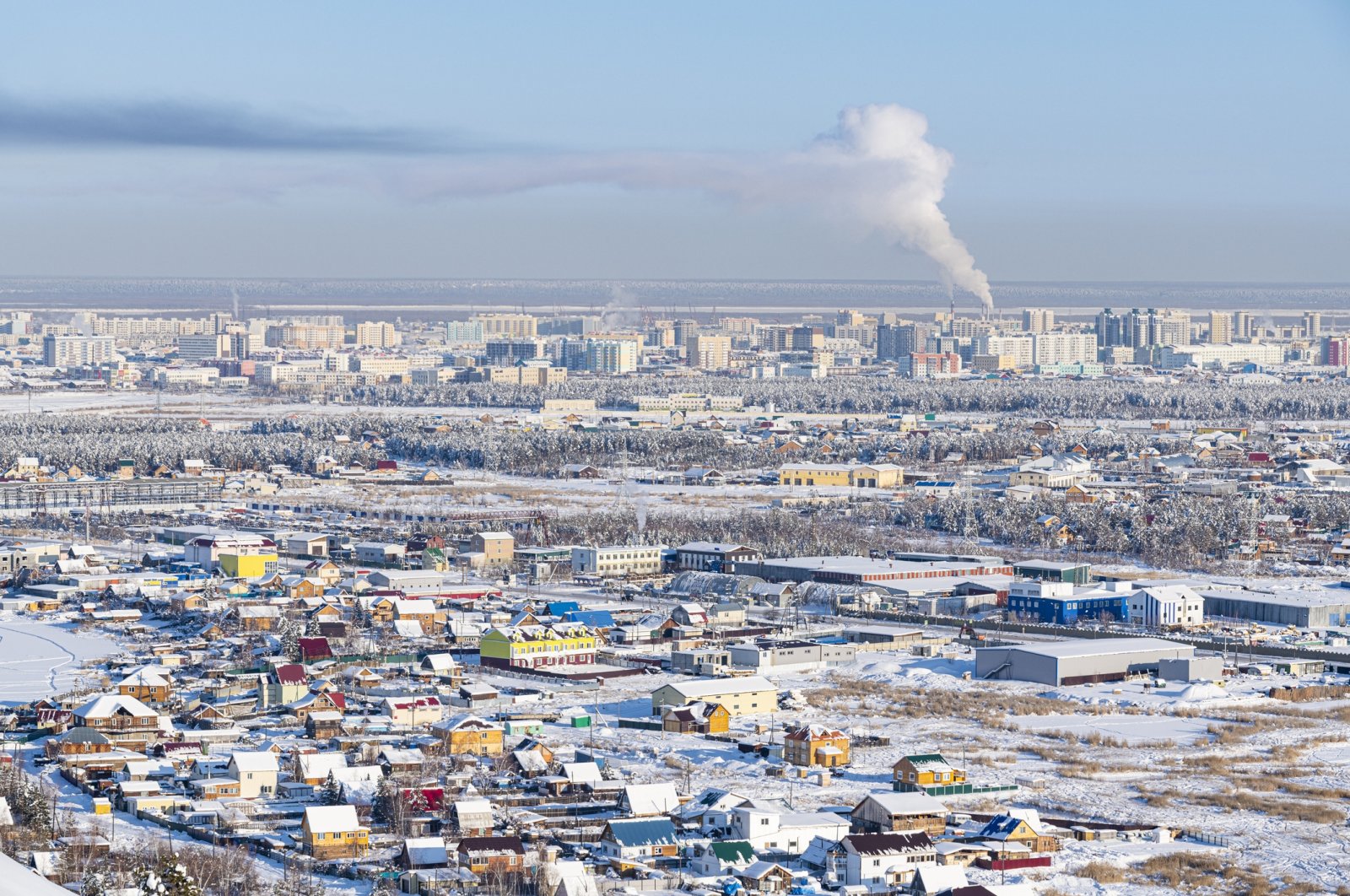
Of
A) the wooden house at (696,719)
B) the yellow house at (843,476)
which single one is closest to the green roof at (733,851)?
the wooden house at (696,719)

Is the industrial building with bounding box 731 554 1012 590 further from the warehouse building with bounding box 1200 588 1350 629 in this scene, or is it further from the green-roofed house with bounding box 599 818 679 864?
the green-roofed house with bounding box 599 818 679 864

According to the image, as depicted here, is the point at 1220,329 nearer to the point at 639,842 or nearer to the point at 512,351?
the point at 512,351

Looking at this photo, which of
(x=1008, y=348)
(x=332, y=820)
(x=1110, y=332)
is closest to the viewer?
(x=332, y=820)

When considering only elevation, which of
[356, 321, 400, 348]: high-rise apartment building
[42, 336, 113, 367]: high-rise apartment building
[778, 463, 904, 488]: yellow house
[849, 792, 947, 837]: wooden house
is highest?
[356, 321, 400, 348]: high-rise apartment building

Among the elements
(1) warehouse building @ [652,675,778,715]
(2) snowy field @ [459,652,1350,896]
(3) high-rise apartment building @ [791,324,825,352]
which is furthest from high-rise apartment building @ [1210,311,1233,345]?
(1) warehouse building @ [652,675,778,715]

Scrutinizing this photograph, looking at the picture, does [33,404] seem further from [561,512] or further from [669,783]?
[669,783]

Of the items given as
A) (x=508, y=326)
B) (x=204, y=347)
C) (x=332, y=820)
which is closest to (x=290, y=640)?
(x=332, y=820)

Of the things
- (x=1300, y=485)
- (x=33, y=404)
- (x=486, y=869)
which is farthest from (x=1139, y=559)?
(x=33, y=404)
